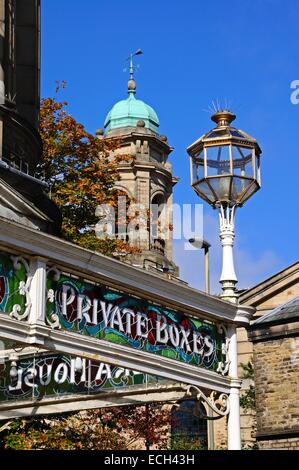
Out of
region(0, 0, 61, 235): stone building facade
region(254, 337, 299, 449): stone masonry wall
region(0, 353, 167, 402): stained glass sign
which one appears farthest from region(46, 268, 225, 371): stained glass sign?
region(254, 337, 299, 449): stone masonry wall

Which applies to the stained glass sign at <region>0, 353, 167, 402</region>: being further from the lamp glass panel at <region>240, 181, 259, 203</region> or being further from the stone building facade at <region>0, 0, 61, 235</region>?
the stone building facade at <region>0, 0, 61, 235</region>

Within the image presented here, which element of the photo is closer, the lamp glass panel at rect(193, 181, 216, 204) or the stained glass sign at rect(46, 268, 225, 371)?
the stained glass sign at rect(46, 268, 225, 371)

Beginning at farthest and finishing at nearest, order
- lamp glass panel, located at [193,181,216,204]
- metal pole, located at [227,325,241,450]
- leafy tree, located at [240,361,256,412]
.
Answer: leafy tree, located at [240,361,256,412]
lamp glass panel, located at [193,181,216,204]
metal pole, located at [227,325,241,450]

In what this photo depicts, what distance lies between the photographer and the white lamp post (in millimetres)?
10445

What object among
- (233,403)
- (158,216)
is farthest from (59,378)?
(158,216)

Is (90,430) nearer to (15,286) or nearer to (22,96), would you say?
(22,96)

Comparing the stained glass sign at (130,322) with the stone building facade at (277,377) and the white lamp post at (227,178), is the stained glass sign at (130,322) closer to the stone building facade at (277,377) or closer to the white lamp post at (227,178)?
the white lamp post at (227,178)

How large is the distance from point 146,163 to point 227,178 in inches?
1858

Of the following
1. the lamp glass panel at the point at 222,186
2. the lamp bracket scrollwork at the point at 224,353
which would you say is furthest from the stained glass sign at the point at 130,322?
the lamp glass panel at the point at 222,186

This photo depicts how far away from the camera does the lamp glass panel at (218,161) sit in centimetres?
1062

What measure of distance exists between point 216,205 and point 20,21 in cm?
1119

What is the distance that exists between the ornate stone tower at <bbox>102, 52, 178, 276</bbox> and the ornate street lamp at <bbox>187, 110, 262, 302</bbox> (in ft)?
138

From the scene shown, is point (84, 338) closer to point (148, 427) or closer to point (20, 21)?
point (20, 21)

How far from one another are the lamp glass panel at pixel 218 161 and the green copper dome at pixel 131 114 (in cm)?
4947
